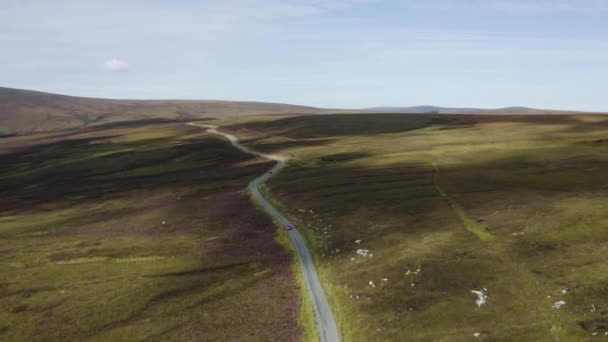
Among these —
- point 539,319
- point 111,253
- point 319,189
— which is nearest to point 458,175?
point 319,189

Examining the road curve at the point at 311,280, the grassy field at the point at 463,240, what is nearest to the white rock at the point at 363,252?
the grassy field at the point at 463,240

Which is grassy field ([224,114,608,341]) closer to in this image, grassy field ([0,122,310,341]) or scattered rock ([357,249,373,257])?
scattered rock ([357,249,373,257])

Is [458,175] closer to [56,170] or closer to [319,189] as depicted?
[319,189]

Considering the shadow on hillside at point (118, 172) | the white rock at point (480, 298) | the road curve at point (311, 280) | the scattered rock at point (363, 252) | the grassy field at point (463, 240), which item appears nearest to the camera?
the grassy field at point (463, 240)

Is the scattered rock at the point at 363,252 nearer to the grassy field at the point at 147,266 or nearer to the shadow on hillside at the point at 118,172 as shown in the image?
the grassy field at the point at 147,266

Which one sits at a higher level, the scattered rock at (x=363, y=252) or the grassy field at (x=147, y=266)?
the scattered rock at (x=363, y=252)
